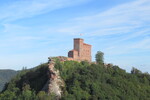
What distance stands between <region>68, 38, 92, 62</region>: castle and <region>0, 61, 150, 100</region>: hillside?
2030mm

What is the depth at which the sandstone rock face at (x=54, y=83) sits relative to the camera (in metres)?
60.5

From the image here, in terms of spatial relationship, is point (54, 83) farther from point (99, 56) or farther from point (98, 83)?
point (99, 56)

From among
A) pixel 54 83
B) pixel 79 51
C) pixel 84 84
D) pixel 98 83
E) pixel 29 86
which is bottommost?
pixel 29 86

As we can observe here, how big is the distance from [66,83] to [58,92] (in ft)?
12.9

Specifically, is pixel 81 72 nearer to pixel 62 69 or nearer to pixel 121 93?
pixel 62 69

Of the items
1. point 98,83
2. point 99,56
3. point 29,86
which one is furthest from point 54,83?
point 99,56

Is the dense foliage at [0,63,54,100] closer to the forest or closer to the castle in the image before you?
the forest

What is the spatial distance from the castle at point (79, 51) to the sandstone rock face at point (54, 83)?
742cm

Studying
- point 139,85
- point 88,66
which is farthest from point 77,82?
point 139,85

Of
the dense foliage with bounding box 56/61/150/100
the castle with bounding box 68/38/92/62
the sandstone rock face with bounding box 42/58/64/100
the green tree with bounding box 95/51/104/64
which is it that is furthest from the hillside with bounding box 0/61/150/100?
the green tree with bounding box 95/51/104/64

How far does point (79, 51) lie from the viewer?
71062 millimetres

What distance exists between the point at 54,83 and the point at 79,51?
13.3 metres

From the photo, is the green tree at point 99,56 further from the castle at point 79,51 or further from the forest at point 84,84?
the castle at point 79,51

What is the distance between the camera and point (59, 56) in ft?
224
